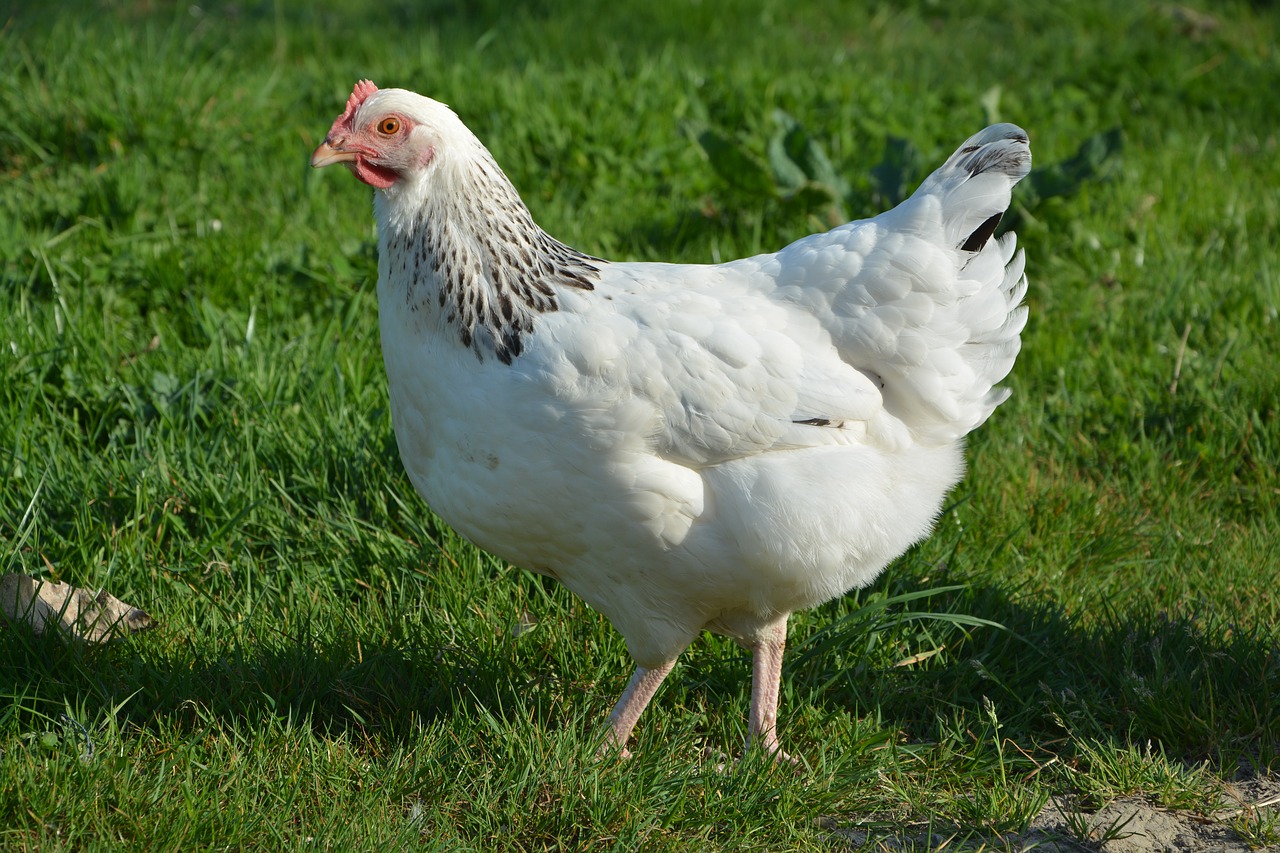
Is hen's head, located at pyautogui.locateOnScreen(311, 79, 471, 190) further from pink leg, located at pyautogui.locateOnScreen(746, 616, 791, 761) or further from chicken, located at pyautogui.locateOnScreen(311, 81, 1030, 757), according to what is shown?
pink leg, located at pyautogui.locateOnScreen(746, 616, 791, 761)

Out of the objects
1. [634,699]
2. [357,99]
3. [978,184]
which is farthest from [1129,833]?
[357,99]

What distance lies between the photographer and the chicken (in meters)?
2.76

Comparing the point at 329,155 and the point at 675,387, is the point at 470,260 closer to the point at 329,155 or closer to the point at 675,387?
the point at 329,155

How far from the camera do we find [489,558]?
3.69 metres

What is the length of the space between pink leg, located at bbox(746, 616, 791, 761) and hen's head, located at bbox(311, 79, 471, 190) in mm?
1506

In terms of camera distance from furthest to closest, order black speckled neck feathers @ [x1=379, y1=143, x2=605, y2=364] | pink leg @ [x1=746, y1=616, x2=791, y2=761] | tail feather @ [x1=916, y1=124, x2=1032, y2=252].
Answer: pink leg @ [x1=746, y1=616, x2=791, y2=761] → tail feather @ [x1=916, y1=124, x2=1032, y2=252] → black speckled neck feathers @ [x1=379, y1=143, x2=605, y2=364]

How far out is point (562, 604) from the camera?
356cm

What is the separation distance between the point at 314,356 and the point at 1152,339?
3300 mm

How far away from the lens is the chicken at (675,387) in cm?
276

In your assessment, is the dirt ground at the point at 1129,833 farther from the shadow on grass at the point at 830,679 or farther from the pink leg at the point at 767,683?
the pink leg at the point at 767,683

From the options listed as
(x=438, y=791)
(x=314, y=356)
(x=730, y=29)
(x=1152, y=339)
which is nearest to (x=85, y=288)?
(x=314, y=356)

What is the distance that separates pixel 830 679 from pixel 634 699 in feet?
1.98

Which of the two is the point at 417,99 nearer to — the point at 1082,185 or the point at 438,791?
the point at 438,791

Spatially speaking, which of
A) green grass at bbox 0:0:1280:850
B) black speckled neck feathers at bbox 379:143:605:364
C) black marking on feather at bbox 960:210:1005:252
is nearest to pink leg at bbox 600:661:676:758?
green grass at bbox 0:0:1280:850
